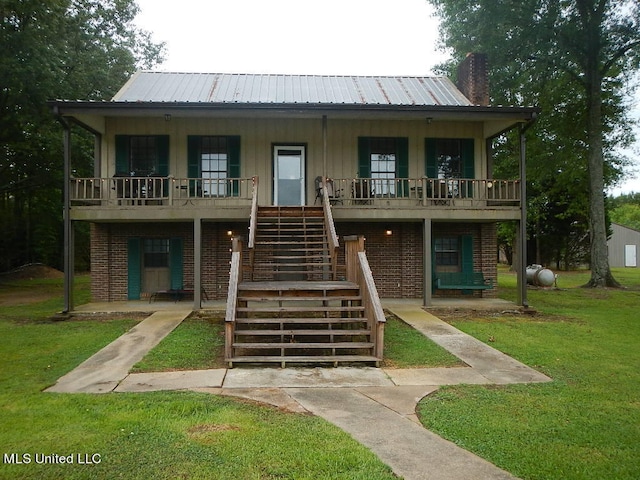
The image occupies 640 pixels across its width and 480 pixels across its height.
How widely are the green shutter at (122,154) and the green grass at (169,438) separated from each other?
8.49 metres

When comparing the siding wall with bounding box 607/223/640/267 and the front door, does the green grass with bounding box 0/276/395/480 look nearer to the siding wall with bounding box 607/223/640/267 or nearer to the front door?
the front door

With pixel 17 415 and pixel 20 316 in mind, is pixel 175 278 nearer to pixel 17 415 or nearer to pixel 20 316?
pixel 20 316

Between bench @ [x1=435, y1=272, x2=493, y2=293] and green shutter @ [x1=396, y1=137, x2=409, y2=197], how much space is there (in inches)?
111

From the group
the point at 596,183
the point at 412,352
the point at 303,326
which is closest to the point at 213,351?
the point at 303,326

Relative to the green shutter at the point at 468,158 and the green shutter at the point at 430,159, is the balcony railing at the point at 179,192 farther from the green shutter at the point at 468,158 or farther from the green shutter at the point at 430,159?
the green shutter at the point at 468,158

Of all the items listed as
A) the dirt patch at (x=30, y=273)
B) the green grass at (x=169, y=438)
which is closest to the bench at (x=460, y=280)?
the green grass at (x=169, y=438)

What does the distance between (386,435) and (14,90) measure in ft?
62.8

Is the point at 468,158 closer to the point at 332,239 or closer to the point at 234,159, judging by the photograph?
the point at 332,239

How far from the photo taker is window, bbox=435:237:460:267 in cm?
1465

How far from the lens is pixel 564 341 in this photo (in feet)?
28.2

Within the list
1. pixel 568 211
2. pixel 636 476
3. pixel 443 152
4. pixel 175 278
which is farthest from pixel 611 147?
pixel 636 476

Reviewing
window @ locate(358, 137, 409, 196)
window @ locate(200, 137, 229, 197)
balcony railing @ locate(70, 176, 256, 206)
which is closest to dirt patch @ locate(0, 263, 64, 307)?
balcony railing @ locate(70, 176, 256, 206)

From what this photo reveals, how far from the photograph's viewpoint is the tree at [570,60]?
18828 mm

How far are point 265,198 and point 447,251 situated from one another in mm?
5941
